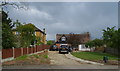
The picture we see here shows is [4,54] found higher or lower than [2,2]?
lower

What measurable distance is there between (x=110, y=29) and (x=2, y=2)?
85.5 ft

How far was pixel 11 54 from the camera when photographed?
65.8 ft

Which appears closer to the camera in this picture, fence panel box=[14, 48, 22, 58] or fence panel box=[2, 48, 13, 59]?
fence panel box=[2, 48, 13, 59]

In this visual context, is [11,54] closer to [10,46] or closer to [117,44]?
[10,46]

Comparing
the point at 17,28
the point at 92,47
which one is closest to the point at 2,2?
the point at 17,28

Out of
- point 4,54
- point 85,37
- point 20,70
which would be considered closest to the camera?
point 20,70

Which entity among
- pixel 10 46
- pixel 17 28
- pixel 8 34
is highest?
pixel 17 28

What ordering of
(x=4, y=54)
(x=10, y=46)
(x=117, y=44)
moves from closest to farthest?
1. (x=4, y=54)
2. (x=10, y=46)
3. (x=117, y=44)

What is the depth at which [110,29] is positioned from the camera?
3941cm

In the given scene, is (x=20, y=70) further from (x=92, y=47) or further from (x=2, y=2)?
(x=92, y=47)

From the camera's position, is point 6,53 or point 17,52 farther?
point 17,52

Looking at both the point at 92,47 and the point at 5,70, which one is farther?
the point at 92,47

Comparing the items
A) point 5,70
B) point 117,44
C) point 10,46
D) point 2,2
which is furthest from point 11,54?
point 117,44

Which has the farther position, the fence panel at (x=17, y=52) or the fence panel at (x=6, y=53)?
the fence panel at (x=17, y=52)
